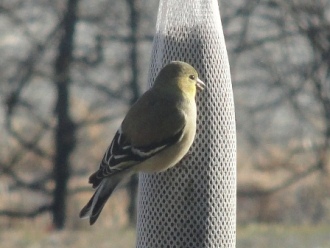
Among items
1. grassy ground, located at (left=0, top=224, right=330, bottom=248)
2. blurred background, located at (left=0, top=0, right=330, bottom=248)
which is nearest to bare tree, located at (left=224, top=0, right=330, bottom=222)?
blurred background, located at (left=0, top=0, right=330, bottom=248)

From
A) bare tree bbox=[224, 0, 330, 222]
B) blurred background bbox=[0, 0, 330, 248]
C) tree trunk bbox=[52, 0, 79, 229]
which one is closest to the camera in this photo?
blurred background bbox=[0, 0, 330, 248]

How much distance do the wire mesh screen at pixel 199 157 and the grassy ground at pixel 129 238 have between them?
5074 mm

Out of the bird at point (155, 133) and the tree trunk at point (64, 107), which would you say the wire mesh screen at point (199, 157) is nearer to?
the bird at point (155, 133)

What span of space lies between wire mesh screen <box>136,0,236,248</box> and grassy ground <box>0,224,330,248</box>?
507 cm

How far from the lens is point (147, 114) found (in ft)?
15.0

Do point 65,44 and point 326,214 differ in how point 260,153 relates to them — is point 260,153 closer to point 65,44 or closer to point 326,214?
point 326,214

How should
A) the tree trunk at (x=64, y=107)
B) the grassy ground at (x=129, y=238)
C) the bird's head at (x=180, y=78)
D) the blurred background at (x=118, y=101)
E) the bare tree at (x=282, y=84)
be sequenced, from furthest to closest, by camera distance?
the bare tree at (x=282, y=84) < the tree trunk at (x=64, y=107) < the blurred background at (x=118, y=101) < the grassy ground at (x=129, y=238) < the bird's head at (x=180, y=78)

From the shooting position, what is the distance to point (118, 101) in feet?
44.5

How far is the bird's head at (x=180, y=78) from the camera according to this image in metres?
4.46

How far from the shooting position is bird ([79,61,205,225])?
4.48 metres

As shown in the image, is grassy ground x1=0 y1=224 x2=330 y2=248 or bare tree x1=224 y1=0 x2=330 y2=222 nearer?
grassy ground x1=0 y1=224 x2=330 y2=248

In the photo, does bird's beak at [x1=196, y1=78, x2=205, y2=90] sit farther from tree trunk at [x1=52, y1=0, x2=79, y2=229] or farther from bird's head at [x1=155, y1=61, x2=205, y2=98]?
tree trunk at [x1=52, y1=0, x2=79, y2=229]

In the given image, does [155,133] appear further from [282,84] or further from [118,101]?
[282,84]

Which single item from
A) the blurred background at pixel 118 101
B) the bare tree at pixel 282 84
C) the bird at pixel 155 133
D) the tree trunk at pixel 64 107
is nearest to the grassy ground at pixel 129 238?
the blurred background at pixel 118 101
